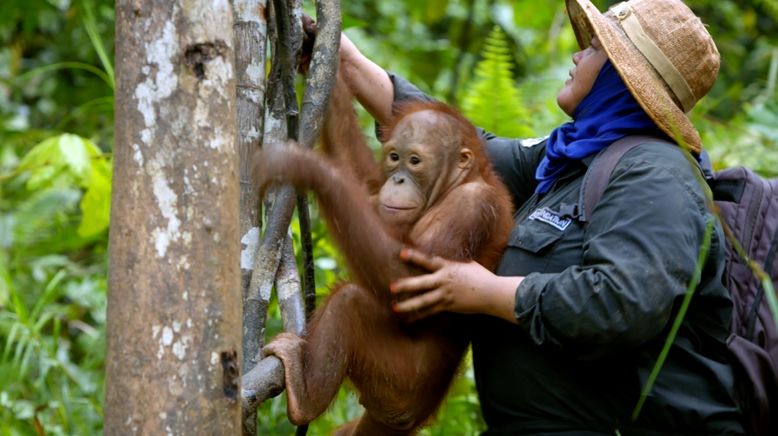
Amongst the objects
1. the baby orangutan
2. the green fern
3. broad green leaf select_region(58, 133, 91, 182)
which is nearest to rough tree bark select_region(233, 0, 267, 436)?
the baby orangutan

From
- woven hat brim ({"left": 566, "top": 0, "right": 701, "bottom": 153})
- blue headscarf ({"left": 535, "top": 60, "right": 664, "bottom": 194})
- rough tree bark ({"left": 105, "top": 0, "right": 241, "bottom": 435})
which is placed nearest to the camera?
rough tree bark ({"left": 105, "top": 0, "right": 241, "bottom": 435})

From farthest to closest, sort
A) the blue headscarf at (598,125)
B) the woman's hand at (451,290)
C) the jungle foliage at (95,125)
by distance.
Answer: the jungle foliage at (95,125) → the blue headscarf at (598,125) → the woman's hand at (451,290)

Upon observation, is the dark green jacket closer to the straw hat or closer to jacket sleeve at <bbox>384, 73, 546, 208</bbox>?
the straw hat

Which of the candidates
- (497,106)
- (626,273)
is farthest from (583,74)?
(497,106)

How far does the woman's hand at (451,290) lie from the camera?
256 cm

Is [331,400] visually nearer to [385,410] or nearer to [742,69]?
[385,410]

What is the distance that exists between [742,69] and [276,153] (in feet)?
19.4

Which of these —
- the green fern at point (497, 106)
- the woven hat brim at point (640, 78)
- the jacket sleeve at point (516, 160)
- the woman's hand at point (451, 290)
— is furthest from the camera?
the green fern at point (497, 106)

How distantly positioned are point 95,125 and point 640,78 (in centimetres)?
454

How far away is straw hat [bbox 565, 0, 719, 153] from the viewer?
8.93ft

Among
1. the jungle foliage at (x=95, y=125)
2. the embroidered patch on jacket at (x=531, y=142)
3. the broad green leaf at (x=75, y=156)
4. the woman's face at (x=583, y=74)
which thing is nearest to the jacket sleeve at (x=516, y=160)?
the embroidered patch on jacket at (x=531, y=142)

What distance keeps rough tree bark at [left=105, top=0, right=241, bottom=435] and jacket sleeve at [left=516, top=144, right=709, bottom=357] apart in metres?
0.84

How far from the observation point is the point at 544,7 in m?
6.53

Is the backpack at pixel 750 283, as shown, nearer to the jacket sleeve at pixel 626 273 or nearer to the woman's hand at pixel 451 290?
the jacket sleeve at pixel 626 273
